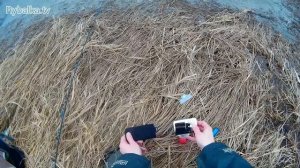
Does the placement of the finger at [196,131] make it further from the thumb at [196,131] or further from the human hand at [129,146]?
the human hand at [129,146]

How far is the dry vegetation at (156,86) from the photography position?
65.4 inches

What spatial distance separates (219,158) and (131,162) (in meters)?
0.33

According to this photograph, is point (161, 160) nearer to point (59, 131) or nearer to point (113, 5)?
point (59, 131)

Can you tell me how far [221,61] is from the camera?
6.04 feet

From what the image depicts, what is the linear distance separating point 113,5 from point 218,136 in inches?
43.9

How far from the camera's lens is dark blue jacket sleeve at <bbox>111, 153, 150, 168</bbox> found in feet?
4.39

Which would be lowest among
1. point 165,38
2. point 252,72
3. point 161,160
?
point 161,160

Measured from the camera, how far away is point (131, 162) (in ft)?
4.41

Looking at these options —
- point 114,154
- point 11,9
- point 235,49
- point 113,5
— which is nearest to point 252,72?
point 235,49

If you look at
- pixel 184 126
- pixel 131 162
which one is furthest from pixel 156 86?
pixel 131 162

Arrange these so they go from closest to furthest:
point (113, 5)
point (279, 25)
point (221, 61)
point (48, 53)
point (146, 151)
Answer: point (146, 151)
point (221, 61)
point (48, 53)
point (279, 25)
point (113, 5)

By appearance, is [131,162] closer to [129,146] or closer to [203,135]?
[129,146]

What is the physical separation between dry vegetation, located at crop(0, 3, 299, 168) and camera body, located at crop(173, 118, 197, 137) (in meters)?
0.13

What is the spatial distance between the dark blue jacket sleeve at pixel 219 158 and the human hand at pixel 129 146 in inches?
9.8
